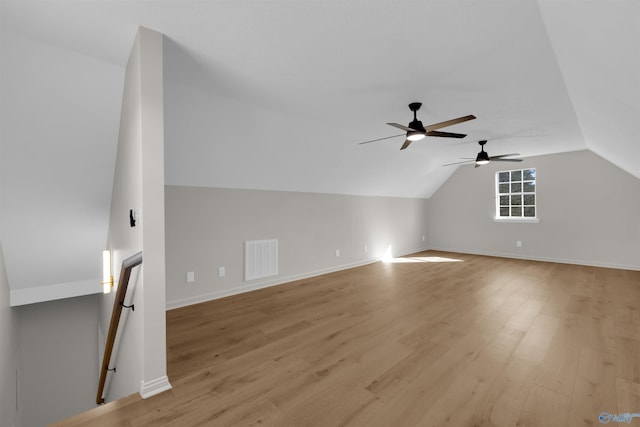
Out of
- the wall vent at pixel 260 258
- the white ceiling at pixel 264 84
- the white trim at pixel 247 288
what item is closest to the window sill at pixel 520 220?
the white ceiling at pixel 264 84

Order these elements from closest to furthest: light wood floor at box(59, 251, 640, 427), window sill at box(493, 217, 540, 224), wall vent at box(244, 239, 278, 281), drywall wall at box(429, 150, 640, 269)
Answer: light wood floor at box(59, 251, 640, 427) → wall vent at box(244, 239, 278, 281) → drywall wall at box(429, 150, 640, 269) → window sill at box(493, 217, 540, 224)

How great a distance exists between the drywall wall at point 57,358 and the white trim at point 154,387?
12.4 feet

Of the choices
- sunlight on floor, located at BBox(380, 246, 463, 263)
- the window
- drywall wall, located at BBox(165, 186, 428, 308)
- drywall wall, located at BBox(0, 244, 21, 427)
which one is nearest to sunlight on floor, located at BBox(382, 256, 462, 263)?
sunlight on floor, located at BBox(380, 246, 463, 263)

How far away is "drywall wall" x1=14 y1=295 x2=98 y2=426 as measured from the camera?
412 centimetres

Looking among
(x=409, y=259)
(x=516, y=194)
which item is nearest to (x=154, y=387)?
(x=409, y=259)

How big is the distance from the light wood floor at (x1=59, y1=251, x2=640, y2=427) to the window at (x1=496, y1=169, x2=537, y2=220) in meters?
2.99

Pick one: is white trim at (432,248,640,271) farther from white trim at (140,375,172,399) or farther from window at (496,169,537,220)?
white trim at (140,375,172,399)

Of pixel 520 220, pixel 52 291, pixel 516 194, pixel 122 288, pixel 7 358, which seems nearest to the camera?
pixel 122 288

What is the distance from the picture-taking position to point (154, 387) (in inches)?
77.2

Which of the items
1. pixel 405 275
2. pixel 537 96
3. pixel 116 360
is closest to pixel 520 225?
pixel 405 275

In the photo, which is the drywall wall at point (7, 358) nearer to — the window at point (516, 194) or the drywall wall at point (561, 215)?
the drywall wall at point (561, 215)

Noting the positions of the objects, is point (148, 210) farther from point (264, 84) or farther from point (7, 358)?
point (7, 358)

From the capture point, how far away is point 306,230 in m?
5.28

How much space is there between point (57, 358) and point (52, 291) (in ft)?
4.38
